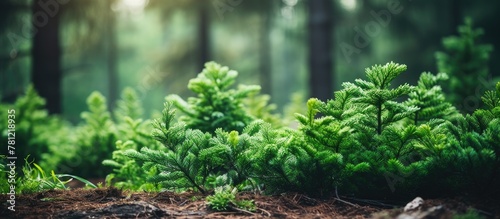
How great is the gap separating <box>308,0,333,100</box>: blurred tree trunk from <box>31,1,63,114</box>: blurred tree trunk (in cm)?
508

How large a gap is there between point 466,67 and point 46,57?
295 inches

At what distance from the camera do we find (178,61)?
13914 millimetres

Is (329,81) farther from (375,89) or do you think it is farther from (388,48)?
(388,48)

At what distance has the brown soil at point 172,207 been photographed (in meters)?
2.31

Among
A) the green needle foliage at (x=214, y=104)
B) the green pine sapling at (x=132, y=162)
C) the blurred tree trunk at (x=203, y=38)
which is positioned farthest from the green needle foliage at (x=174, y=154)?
the blurred tree trunk at (x=203, y=38)

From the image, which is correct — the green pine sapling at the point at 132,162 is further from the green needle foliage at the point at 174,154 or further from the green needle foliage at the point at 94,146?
the green needle foliage at the point at 94,146

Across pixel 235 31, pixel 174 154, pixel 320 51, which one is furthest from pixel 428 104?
pixel 235 31

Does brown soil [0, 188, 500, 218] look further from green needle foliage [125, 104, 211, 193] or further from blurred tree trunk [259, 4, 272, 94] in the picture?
blurred tree trunk [259, 4, 272, 94]

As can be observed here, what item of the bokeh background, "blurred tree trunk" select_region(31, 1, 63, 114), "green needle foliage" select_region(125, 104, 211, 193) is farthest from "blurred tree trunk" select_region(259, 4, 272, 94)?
"green needle foliage" select_region(125, 104, 211, 193)

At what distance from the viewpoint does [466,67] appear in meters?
5.63

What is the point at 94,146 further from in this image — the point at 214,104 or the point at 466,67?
the point at 466,67

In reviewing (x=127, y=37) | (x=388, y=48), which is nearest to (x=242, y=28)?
(x=388, y=48)

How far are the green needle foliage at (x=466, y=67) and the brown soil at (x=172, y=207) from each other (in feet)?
12.0

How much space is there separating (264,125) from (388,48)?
11.9 m
